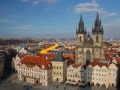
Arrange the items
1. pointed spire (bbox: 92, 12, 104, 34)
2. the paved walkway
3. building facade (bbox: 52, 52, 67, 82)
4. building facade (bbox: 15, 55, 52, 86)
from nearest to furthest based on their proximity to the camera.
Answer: the paved walkway < building facade (bbox: 15, 55, 52, 86) < building facade (bbox: 52, 52, 67, 82) < pointed spire (bbox: 92, 12, 104, 34)

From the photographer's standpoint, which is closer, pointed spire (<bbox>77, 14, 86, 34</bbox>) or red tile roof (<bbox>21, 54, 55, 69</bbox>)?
red tile roof (<bbox>21, 54, 55, 69</bbox>)

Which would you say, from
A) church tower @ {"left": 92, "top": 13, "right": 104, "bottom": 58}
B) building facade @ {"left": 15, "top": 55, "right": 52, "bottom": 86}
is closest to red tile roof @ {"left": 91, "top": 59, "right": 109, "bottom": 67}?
church tower @ {"left": 92, "top": 13, "right": 104, "bottom": 58}

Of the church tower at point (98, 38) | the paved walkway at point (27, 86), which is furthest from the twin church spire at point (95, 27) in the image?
the paved walkway at point (27, 86)

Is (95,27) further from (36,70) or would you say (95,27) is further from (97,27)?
(36,70)

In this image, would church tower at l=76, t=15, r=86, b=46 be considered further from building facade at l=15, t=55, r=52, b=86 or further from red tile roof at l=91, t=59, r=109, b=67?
building facade at l=15, t=55, r=52, b=86

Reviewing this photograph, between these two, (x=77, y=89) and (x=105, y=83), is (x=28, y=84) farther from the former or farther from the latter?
(x=105, y=83)

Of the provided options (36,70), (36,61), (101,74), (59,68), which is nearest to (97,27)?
(101,74)

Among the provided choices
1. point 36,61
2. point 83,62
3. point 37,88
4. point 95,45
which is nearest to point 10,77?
point 36,61

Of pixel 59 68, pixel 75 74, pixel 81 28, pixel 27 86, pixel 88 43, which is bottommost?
pixel 27 86
